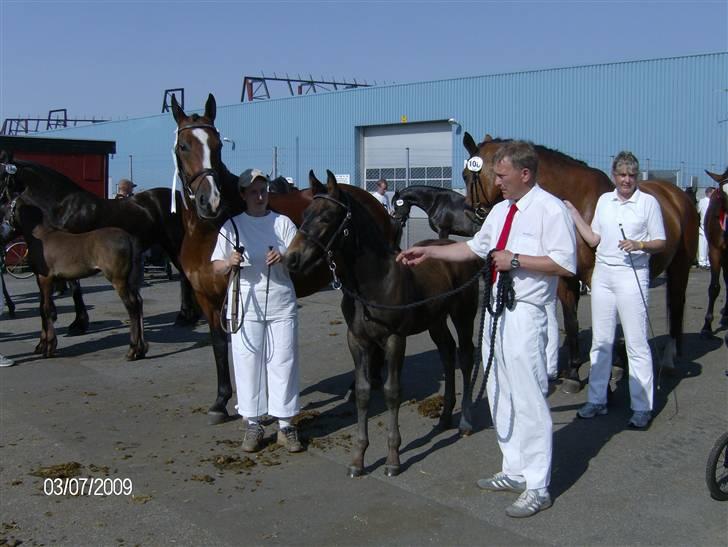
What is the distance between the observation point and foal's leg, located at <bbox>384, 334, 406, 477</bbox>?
5.14m

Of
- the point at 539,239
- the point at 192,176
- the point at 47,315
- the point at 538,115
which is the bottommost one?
the point at 47,315

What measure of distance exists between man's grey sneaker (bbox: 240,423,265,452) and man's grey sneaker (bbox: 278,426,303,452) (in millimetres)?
161

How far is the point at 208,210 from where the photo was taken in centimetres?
548

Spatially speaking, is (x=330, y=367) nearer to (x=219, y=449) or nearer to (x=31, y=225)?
(x=219, y=449)

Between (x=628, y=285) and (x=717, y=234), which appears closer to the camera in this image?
(x=628, y=285)

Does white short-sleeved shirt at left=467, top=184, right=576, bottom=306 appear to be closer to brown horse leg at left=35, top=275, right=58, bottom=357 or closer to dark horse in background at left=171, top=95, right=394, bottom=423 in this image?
dark horse in background at left=171, top=95, right=394, bottom=423

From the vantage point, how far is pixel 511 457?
475 centimetres

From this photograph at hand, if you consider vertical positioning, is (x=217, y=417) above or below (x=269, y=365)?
below

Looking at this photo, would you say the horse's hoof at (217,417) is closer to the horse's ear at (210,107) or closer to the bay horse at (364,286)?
the bay horse at (364,286)

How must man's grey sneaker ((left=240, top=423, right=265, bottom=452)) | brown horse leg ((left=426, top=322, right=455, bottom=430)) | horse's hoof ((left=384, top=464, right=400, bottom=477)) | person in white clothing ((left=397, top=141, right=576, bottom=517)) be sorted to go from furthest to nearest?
brown horse leg ((left=426, top=322, right=455, bottom=430)) < man's grey sneaker ((left=240, top=423, right=265, bottom=452)) < horse's hoof ((left=384, top=464, right=400, bottom=477)) < person in white clothing ((left=397, top=141, right=576, bottom=517))

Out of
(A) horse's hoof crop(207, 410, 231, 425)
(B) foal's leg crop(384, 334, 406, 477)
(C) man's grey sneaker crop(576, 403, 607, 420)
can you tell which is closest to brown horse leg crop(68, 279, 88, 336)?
(A) horse's hoof crop(207, 410, 231, 425)

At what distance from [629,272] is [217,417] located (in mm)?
3596

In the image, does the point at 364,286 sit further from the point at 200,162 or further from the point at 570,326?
the point at 570,326

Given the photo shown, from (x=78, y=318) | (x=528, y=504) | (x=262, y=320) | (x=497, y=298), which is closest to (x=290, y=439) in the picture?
(x=262, y=320)
